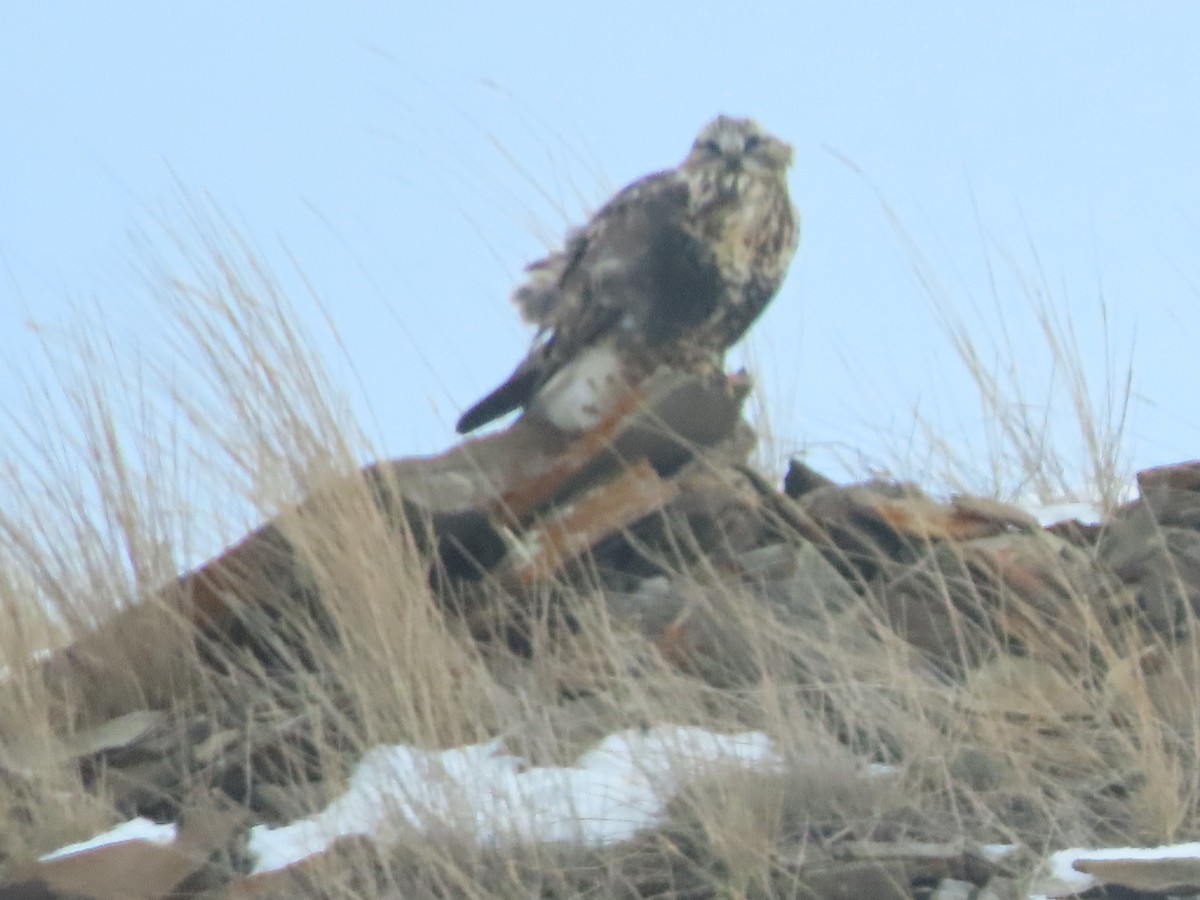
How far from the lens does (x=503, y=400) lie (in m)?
5.61

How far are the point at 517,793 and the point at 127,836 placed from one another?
706mm

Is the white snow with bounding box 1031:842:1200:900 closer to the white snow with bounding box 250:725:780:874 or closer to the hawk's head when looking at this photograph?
the white snow with bounding box 250:725:780:874

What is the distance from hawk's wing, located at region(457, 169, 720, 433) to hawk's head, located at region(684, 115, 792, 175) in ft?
0.33

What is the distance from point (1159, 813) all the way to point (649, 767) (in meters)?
0.83

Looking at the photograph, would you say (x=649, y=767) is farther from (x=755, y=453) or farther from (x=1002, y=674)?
(x=755, y=453)

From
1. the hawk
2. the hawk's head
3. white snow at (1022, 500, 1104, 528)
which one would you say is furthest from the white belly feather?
white snow at (1022, 500, 1104, 528)

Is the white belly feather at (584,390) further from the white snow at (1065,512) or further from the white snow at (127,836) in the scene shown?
the white snow at (127,836)

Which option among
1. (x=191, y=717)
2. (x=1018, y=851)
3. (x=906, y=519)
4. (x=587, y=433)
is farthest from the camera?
(x=587, y=433)

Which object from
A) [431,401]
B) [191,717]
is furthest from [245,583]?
[431,401]

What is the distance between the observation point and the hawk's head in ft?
18.3

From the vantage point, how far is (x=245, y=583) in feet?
14.6

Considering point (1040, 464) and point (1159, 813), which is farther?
point (1040, 464)

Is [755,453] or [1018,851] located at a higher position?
[755,453]

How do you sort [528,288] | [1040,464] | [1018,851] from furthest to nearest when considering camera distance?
[528,288] < [1040,464] < [1018,851]
